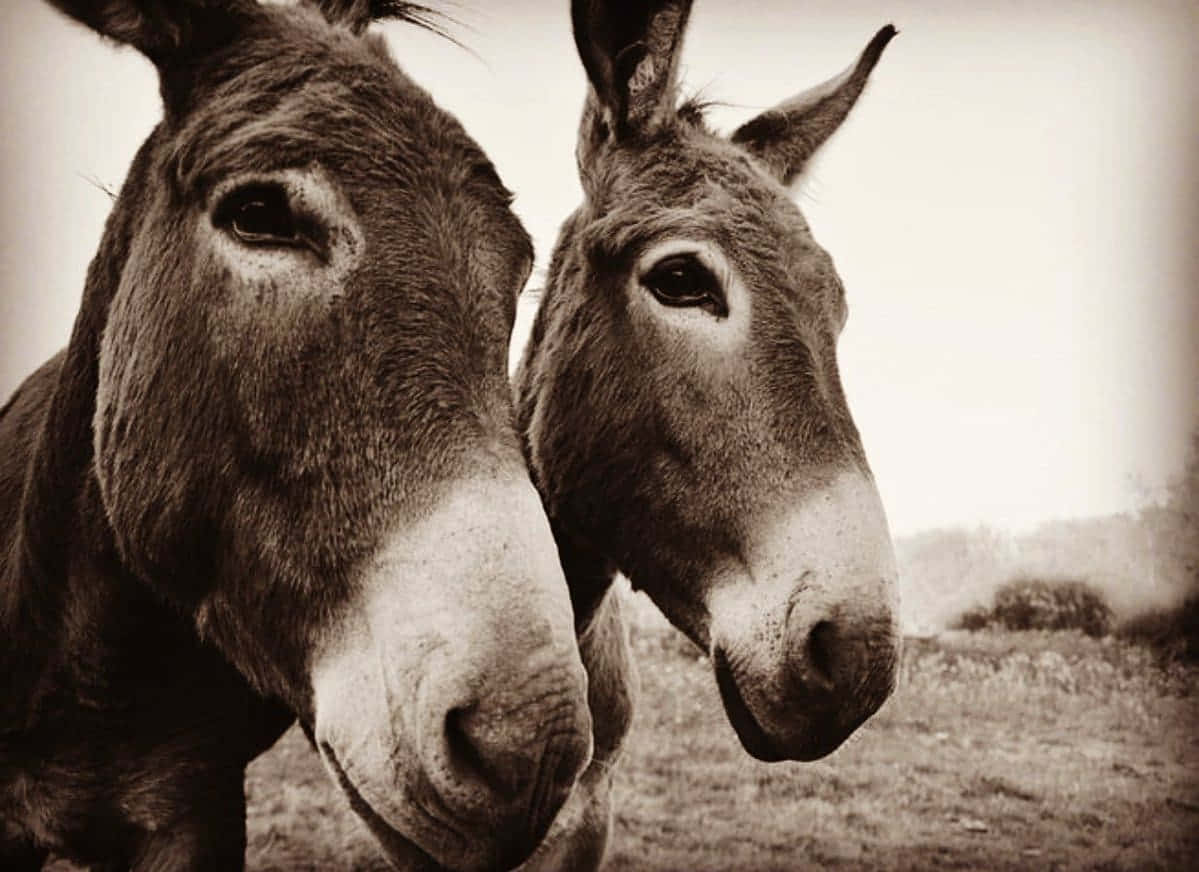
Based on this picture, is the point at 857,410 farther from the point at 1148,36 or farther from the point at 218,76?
the point at 218,76

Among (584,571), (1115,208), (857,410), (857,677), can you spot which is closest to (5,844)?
(584,571)

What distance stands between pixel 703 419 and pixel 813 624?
0.41m

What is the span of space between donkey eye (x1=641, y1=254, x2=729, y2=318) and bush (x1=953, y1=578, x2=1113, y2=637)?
5.74 ft

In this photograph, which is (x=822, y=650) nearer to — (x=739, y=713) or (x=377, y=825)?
(x=739, y=713)

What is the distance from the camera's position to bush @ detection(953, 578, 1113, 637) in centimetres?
324

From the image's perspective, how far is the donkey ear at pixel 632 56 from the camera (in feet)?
6.64

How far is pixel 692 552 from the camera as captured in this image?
1.84 meters

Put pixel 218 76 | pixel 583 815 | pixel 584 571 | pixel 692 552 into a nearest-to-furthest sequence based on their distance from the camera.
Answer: pixel 218 76 < pixel 692 552 < pixel 584 571 < pixel 583 815

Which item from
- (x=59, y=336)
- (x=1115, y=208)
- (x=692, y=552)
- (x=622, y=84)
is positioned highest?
(x=1115, y=208)

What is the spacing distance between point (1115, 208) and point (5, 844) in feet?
10.7

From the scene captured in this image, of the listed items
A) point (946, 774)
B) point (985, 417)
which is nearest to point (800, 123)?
point (985, 417)

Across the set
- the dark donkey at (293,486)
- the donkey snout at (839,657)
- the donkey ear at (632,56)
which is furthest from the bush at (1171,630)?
the dark donkey at (293,486)

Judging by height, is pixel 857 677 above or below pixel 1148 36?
below

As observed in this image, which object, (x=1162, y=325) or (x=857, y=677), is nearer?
(x=857, y=677)
